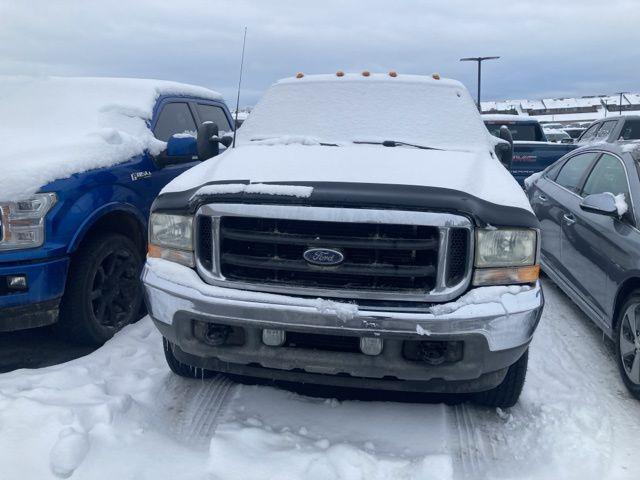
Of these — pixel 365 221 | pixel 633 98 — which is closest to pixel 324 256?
pixel 365 221

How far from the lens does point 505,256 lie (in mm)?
2633

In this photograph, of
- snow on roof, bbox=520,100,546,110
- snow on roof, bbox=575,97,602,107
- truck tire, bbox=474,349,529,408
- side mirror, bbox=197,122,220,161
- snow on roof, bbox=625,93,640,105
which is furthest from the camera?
snow on roof, bbox=520,100,546,110

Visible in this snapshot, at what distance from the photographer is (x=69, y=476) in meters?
2.44

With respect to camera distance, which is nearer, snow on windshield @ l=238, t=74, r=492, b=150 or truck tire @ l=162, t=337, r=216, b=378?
truck tire @ l=162, t=337, r=216, b=378

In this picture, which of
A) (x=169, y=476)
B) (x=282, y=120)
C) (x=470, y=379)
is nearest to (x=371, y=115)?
(x=282, y=120)

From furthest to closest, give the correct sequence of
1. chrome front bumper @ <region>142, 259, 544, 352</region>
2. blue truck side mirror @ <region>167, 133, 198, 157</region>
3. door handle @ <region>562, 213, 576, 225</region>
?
door handle @ <region>562, 213, 576, 225</region> → blue truck side mirror @ <region>167, 133, 198, 157</region> → chrome front bumper @ <region>142, 259, 544, 352</region>

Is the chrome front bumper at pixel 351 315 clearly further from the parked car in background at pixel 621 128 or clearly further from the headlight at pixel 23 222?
the parked car in background at pixel 621 128

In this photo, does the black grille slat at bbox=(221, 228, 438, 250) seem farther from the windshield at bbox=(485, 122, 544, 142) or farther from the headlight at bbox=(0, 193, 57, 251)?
the windshield at bbox=(485, 122, 544, 142)

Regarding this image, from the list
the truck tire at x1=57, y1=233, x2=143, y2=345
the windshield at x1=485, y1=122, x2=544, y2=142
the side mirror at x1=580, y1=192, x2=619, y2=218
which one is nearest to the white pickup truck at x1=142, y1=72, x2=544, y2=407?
the truck tire at x1=57, y1=233, x2=143, y2=345

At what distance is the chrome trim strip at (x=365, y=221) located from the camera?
2.52 meters

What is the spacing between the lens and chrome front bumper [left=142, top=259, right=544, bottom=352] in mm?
2473

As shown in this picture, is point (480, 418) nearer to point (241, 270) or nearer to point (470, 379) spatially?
point (470, 379)

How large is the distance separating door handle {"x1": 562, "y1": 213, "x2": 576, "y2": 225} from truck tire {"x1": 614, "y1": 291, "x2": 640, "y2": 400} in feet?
3.91

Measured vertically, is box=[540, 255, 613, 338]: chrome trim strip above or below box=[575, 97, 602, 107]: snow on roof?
below
